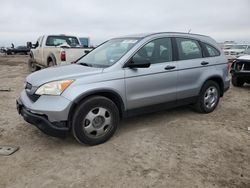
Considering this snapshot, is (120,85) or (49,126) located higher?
(120,85)

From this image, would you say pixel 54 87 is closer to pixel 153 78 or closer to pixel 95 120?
pixel 95 120

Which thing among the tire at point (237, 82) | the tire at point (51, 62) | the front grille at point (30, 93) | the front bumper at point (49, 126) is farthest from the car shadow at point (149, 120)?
the tire at point (51, 62)

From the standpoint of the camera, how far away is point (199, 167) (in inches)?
141

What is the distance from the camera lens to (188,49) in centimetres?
548

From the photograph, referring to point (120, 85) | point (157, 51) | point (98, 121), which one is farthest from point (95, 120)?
point (157, 51)

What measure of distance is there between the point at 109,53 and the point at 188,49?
1.66 metres

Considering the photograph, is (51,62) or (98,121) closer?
(98,121)

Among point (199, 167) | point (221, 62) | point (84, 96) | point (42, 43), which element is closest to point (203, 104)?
point (221, 62)

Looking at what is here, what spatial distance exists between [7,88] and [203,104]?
20.8 ft

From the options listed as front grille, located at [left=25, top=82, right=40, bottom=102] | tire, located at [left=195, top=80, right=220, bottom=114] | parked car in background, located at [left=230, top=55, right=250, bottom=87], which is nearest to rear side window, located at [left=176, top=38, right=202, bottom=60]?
tire, located at [left=195, top=80, right=220, bottom=114]

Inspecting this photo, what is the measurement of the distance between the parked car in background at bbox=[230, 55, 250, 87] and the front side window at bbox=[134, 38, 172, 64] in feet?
15.0

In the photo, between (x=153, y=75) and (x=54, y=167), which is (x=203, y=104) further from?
(x=54, y=167)

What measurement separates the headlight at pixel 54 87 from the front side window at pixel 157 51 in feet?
4.30

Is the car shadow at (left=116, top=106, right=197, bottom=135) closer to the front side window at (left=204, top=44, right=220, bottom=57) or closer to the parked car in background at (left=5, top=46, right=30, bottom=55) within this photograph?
the front side window at (left=204, top=44, right=220, bottom=57)
